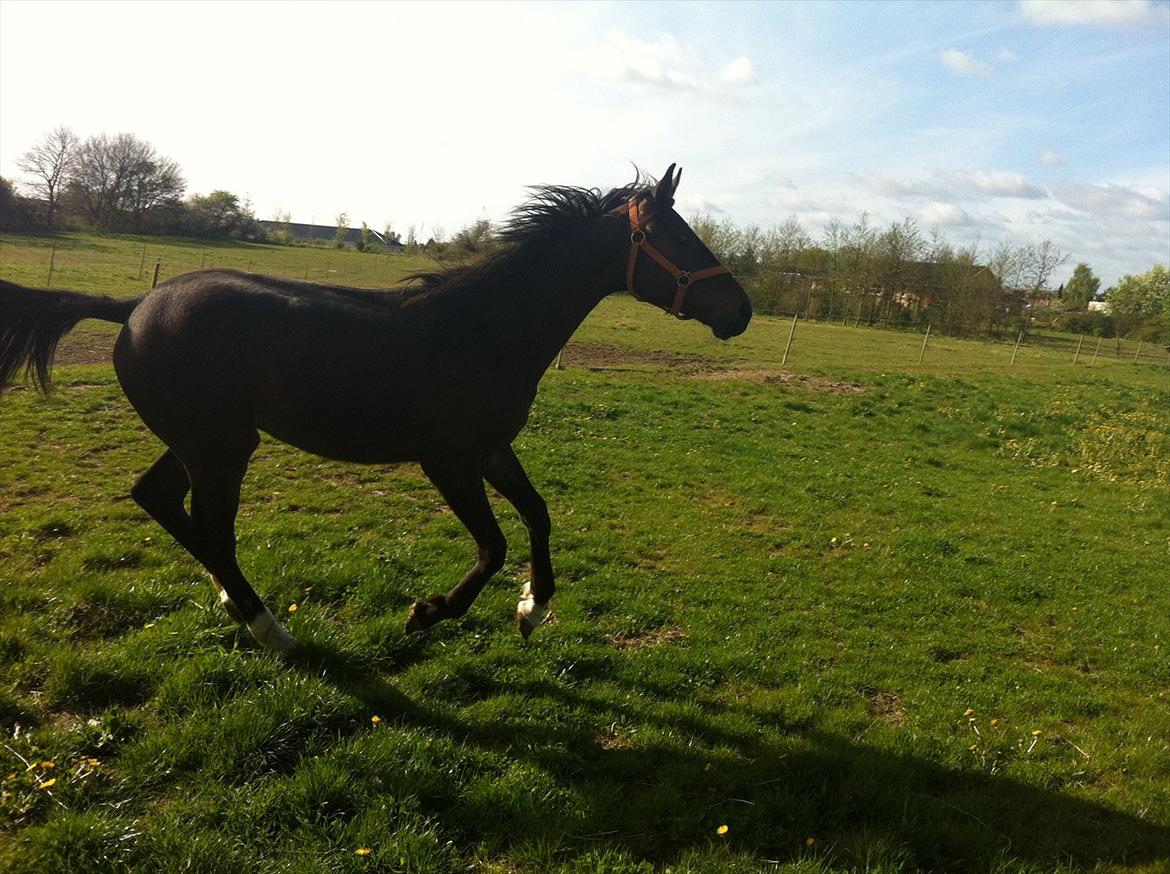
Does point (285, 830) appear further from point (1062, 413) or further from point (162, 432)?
point (1062, 413)

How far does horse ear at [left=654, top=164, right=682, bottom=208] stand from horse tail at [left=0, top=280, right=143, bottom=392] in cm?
326

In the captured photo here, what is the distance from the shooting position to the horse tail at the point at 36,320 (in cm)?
392

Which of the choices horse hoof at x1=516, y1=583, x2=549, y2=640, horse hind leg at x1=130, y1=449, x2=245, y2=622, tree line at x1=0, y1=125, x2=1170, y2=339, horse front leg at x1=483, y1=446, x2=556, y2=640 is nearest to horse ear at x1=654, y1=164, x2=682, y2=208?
horse front leg at x1=483, y1=446, x2=556, y2=640

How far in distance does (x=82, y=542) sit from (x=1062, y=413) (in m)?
19.2

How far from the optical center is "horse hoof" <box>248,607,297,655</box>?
3943 millimetres

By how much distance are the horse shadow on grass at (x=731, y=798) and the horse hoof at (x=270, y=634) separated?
0.15 m

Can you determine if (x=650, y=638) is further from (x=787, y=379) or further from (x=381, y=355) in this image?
(x=787, y=379)

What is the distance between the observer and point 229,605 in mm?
4191

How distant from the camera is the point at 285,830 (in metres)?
2.74

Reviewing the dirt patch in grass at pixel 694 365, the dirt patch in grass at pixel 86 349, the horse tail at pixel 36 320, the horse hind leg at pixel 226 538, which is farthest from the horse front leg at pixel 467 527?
the dirt patch in grass at pixel 694 365

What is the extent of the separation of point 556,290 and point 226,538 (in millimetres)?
2487

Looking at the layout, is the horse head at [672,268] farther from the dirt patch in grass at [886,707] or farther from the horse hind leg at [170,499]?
the horse hind leg at [170,499]

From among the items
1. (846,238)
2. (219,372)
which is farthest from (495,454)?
(846,238)

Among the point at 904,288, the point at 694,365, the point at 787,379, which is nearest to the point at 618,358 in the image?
the point at 694,365
